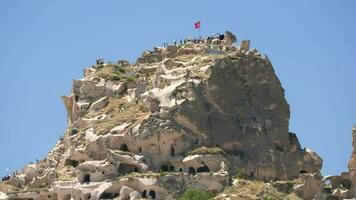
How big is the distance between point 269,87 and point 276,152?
353 inches

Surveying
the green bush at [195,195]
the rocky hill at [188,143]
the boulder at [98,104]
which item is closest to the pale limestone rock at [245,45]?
the rocky hill at [188,143]

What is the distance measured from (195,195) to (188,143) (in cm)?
979

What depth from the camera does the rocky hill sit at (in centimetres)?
14762

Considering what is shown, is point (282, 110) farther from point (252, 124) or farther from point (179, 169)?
point (179, 169)

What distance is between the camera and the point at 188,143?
151 metres

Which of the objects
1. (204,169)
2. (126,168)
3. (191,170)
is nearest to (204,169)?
(204,169)

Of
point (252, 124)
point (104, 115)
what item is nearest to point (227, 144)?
point (252, 124)

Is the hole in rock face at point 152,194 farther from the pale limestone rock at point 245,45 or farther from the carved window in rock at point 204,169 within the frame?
the pale limestone rock at point 245,45

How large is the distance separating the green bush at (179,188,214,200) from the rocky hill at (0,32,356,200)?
0.79 meters

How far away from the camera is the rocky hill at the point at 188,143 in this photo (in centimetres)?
14762

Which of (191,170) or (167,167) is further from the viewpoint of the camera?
(167,167)

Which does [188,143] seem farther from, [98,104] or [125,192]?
[98,104]

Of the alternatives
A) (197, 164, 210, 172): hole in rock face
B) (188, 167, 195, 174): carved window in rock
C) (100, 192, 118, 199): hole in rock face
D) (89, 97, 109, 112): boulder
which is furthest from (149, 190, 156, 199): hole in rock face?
(89, 97, 109, 112): boulder

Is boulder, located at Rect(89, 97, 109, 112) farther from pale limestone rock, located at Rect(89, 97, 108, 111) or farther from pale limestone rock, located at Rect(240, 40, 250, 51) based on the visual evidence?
pale limestone rock, located at Rect(240, 40, 250, 51)
